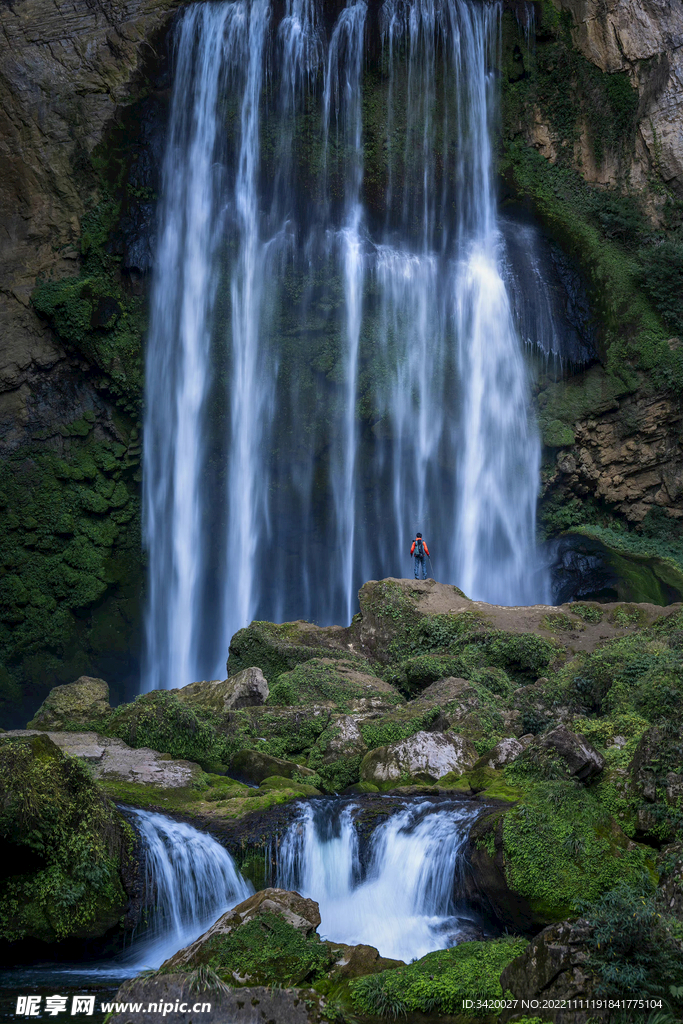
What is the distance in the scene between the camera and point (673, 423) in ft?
70.1

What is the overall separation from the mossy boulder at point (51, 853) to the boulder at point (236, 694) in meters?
4.79

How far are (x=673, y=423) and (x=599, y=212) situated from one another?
639 centimetres

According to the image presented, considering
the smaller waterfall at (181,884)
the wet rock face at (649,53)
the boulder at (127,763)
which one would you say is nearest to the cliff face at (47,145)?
the wet rock face at (649,53)

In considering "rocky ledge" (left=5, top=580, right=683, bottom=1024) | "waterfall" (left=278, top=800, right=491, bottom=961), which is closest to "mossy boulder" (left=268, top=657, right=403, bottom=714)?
A: "rocky ledge" (left=5, top=580, right=683, bottom=1024)

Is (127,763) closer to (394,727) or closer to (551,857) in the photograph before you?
(394,727)

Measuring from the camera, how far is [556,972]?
480 centimetres

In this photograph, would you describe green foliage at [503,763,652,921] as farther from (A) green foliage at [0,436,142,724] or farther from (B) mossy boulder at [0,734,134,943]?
(A) green foliage at [0,436,142,724]

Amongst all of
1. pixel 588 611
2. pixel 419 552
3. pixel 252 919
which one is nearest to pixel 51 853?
pixel 252 919

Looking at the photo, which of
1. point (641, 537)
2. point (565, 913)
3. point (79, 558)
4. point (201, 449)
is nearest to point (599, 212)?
point (641, 537)

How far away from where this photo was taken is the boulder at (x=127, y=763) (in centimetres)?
970

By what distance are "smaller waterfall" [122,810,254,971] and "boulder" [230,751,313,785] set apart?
5.61 feet

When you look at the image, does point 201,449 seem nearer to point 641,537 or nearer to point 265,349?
point 265,349

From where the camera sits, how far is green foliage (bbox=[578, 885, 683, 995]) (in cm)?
459

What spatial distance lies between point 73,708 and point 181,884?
534 cm
